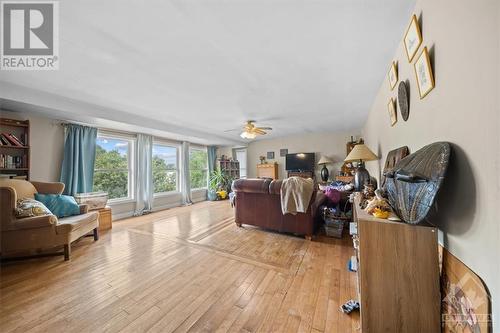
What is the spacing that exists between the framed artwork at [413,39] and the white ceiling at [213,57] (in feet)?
0.45

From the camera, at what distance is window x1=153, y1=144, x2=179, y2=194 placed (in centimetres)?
512

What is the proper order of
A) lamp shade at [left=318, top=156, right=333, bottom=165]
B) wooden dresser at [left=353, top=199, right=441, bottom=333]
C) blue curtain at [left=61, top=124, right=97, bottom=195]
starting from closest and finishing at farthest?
wooden dresser at [left=353, top=199, right=441, bottom=333] → blue curtain at [left=61, top=124, right=97, bottom=195] → lamp shade at [left=318, top=156, right=333, bottom=165]

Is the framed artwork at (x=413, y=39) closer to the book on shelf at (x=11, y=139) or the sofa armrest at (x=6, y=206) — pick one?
the sofa armrest at (x=6, y=206)

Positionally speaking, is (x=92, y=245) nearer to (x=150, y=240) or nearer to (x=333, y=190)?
(x=150, y=240)

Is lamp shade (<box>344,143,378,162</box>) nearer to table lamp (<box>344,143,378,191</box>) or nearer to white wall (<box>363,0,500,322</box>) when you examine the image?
table lamp (<box>344,143,378,191</box>)

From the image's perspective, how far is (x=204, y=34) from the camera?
1453 millimetres

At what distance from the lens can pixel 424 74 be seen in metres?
1.07

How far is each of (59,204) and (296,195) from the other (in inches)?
138

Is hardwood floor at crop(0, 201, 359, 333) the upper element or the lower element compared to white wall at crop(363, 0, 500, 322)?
lower

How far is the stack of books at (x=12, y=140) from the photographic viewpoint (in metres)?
2.62

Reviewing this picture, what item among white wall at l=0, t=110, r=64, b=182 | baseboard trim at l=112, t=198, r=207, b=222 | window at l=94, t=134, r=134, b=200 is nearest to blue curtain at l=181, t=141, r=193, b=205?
Answer: baseboard trim at l=112, t=198, r=207, b=222

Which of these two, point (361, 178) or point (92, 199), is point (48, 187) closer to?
point (92, 199)

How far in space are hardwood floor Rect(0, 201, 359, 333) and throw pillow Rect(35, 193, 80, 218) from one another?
1.64 feet

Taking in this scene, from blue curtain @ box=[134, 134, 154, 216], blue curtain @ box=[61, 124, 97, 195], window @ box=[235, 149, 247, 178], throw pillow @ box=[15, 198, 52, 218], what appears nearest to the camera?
throw pillow @ box=[15, 198, 52, 218]
